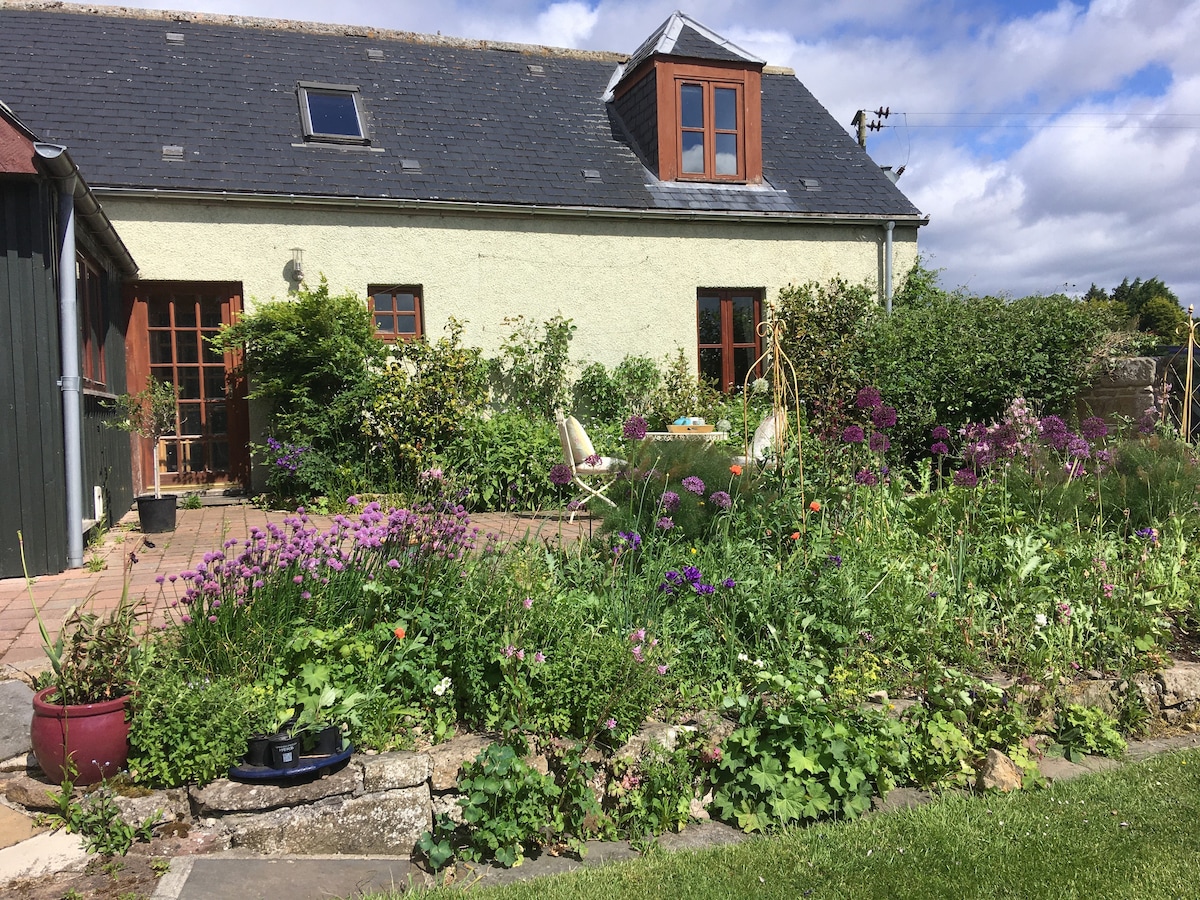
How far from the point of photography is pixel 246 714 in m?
2.90

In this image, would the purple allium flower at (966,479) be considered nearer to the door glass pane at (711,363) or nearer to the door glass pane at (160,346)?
the door glass pane at (711,363)

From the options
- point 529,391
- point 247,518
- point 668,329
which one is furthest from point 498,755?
point 668,329

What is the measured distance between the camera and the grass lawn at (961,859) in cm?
253

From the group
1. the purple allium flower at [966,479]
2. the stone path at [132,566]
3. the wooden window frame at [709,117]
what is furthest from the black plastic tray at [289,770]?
the wooden window frame at [709,117]

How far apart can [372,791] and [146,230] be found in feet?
Result: 25.9

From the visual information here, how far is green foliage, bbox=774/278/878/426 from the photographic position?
1068cm

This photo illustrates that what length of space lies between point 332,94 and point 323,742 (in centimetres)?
981

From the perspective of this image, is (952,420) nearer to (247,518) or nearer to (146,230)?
(247,518)

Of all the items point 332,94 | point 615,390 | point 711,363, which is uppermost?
point 332,94

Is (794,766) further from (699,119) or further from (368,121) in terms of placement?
(699,119)

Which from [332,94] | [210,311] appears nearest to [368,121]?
[332,94]

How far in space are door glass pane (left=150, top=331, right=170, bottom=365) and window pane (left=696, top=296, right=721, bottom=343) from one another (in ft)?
20.0

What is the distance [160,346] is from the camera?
9344 mm

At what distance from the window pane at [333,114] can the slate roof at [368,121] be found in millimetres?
200
